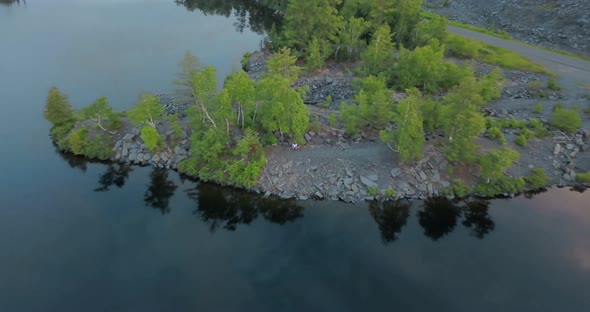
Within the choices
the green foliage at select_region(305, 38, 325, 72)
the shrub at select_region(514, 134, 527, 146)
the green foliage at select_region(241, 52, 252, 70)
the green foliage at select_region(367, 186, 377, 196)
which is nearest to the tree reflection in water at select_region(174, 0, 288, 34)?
the green foliage at select_region(241, 52, 252, 70)

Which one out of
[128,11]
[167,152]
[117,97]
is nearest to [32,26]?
[128,11]

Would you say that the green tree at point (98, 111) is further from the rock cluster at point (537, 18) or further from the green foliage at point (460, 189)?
the rock cluster at point (537, 18)

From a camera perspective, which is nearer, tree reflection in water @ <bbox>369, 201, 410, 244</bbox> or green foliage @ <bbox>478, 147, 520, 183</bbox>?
tree reflection in water @ <bbox>369, 201, 410, 244</bbox>

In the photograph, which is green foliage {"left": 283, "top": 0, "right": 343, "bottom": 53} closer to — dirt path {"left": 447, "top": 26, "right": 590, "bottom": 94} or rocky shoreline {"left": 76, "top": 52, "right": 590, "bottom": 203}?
rocky shoreline {"left": 76, "top": 52, "right": 590, "bottom": 203}

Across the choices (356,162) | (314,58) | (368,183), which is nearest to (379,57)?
(314,58)

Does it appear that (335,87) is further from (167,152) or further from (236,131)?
(167,152)

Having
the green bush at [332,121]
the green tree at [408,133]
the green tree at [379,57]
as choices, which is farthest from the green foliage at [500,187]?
the green tree at [379,57]
